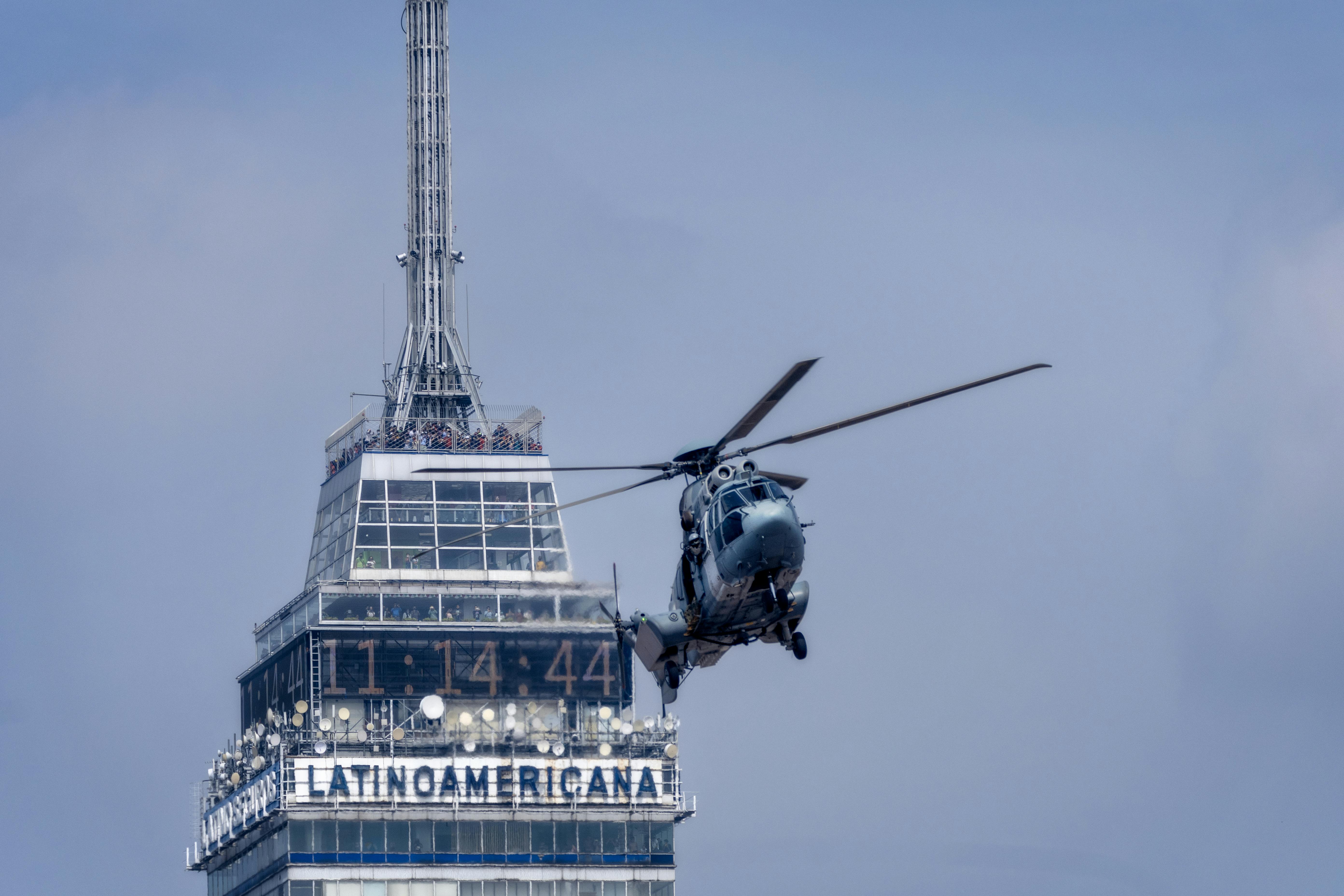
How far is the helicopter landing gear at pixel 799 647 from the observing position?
3720 inches

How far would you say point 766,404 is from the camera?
319 ft

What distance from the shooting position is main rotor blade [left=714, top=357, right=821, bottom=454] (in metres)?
93.6

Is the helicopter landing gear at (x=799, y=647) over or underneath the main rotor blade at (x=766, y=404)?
underneath

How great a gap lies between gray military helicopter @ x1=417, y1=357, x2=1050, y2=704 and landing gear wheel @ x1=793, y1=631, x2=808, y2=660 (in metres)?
0.04

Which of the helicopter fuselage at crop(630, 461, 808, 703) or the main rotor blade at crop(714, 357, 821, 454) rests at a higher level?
the main rotor blade at crop(714, 357, 821, 454)

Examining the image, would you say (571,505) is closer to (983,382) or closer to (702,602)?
(702,602)

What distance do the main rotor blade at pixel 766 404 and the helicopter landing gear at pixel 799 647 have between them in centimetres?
822

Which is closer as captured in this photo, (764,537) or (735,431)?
(764,537)

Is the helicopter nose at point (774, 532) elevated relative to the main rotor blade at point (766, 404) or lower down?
lower down

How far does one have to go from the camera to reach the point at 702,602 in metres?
95.3

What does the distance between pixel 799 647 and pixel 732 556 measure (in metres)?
5.40

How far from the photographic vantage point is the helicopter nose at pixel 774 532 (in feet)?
296

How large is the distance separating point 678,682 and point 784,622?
6570 mm

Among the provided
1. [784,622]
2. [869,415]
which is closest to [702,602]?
[784,622]
